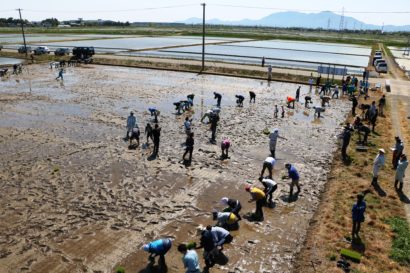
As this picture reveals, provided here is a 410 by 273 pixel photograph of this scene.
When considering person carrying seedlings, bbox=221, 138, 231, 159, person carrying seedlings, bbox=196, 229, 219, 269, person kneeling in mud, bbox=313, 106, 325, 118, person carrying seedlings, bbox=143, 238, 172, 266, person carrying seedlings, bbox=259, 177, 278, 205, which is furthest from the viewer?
person kneeling in mud, bbox=313, 106, 325, 118

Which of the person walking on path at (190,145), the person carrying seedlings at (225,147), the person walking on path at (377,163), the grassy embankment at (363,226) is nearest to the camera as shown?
the grassy embankment at (363,226)

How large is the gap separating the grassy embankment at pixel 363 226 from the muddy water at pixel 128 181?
52 centimetres

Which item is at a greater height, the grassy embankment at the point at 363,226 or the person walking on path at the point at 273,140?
the person walking on path at the point at 273,140

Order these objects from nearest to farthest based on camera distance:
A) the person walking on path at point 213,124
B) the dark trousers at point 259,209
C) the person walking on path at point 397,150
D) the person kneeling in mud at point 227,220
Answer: the person kneeling in mud at point 227,220 < the dark trousers at point 259,209 < the person walking on path at point 397,150 < the person walking on path at point 213,124

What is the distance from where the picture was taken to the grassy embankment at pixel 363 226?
9.46 m

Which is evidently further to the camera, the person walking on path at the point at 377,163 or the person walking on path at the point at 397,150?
the person walking on path at the point at 397,150

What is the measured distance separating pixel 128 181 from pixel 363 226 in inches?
333

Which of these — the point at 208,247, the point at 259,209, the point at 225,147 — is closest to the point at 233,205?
the point at 259,209

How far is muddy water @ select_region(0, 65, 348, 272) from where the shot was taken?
10.0 meters

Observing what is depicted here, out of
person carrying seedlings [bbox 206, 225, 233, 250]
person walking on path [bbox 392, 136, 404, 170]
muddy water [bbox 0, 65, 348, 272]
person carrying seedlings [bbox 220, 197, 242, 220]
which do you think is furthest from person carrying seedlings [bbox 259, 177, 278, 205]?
person walking on path [bbox 392, 136, 404, 170]

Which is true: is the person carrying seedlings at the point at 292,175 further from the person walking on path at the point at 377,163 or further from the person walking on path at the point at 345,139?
the person walking on path at the point at 345,139

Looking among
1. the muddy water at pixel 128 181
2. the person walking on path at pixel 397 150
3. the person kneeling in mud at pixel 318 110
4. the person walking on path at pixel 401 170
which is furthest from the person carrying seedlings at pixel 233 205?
the person kneeling in mud at pixel 318 110

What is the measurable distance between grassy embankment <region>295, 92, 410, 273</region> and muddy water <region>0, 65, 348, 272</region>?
0.52 meters

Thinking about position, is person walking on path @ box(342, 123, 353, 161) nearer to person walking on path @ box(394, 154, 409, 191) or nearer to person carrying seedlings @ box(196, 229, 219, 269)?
person walking on path @ box(394, 154, 409, 191)
